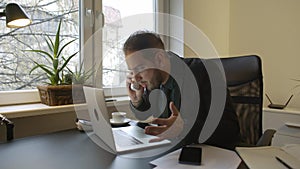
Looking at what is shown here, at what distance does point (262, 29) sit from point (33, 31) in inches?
77.9

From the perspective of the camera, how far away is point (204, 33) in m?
2.54

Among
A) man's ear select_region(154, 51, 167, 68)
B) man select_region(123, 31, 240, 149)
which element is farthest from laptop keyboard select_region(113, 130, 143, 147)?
man's ear select_region(154, 51, 167, 68)

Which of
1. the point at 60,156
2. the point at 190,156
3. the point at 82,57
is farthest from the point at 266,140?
the point at 82,57

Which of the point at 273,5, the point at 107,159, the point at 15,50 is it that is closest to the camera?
the point at 107,159

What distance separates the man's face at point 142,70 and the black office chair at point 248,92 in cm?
45

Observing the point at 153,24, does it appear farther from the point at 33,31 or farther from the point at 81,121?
the point at 81,121

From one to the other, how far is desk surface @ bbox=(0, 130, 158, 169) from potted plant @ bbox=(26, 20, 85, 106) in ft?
1.22

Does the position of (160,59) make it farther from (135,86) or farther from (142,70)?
(135,86)

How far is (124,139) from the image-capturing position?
1.15m

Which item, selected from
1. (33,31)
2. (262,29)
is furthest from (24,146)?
(262,29)

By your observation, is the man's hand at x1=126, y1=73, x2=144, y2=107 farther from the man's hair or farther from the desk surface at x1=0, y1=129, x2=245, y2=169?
the desk surface at x1=0, y1=129, x2=245, y2=169

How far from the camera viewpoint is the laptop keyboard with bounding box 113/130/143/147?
1081 millimetres

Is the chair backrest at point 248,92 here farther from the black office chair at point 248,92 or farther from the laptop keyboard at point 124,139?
the laptop keyboard at point 124,139

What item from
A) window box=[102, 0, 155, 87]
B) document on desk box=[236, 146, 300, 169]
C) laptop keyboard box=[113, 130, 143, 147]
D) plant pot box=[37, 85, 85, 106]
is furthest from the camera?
window box=[102, 0, 155, 87]
